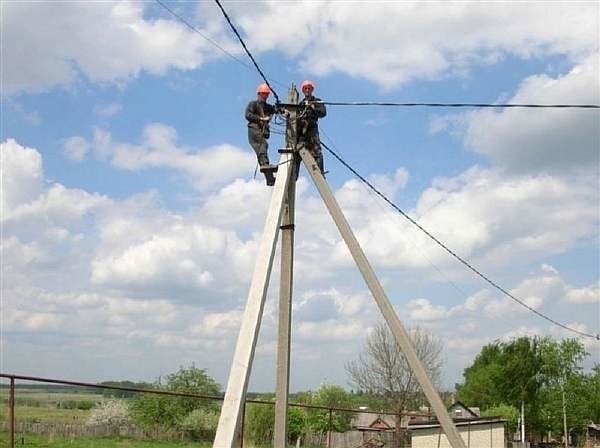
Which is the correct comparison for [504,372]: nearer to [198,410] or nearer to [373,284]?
[198,410]

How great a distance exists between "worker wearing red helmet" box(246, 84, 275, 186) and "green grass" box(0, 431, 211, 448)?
15.8 ft

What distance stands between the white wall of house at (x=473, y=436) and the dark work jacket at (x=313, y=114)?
23849mm

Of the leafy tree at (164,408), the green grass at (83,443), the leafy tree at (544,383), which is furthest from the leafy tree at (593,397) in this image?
the green grass at (83,443)

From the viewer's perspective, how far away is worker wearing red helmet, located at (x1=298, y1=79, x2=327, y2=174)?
11062mm

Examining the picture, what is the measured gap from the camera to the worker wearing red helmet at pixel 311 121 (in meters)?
11.1

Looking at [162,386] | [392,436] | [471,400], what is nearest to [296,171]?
[392,436]

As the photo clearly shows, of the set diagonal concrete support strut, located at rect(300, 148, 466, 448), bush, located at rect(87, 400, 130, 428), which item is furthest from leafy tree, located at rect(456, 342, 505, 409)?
diagonal concrete support strut, located at rect(300, 148, 466, 448)

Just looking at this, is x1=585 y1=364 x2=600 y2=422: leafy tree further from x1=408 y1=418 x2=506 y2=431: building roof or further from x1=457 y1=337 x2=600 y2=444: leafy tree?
x1=408 y1=418 x2=506 y2=431: building roof

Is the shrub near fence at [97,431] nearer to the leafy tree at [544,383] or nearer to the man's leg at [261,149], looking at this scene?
the man's leg at [261,149]

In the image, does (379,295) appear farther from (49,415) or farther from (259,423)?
(259,423)

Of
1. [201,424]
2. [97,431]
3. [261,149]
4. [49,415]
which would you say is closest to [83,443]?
[49,415]

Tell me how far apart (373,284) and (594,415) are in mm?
65865

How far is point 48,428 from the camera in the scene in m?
14.3

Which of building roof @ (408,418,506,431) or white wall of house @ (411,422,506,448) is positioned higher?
building roof @ (408,418,506,431)
